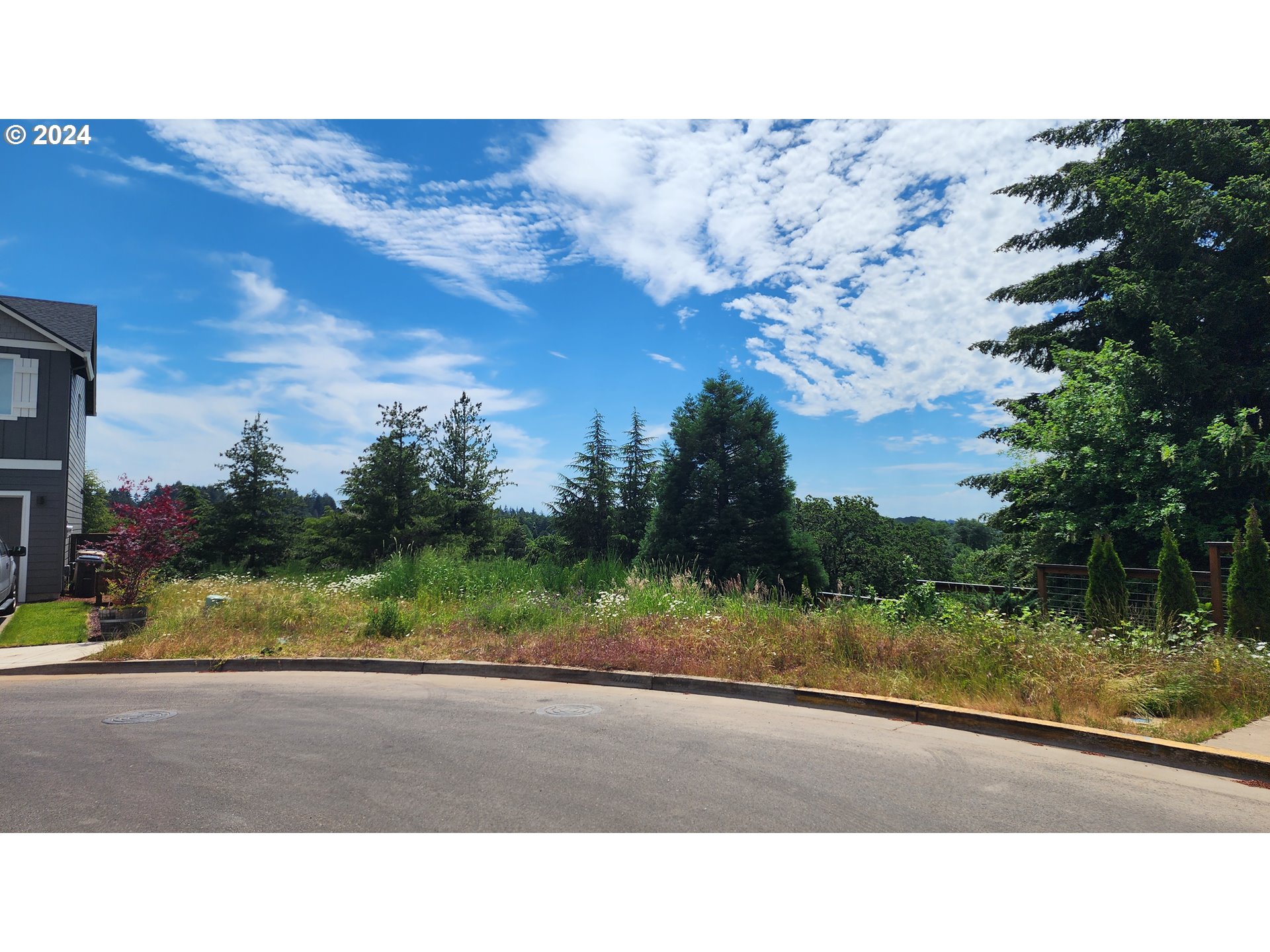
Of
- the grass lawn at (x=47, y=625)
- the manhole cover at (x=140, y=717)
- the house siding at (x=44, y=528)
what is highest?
the house siding at (x=44, y=528)

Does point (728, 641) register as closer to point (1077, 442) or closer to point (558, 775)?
point (558, 775)

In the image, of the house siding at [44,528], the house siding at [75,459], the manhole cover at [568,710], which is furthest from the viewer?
the house siding at [75,459]

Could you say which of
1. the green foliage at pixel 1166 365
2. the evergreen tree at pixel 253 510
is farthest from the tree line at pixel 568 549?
the green foliage at pixel 1166 365

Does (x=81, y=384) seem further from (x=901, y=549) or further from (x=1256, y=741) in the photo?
(x=901, y=549)

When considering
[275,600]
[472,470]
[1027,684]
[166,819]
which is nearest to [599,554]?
[472,470]

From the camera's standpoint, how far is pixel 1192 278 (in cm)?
1639

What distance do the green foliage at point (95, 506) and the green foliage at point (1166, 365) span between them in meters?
43.6

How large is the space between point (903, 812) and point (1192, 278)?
18.4 metres

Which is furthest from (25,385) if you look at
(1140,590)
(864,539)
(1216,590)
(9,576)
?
(864,539)

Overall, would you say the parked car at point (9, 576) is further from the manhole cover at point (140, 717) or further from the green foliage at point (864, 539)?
the green foliage at point (864, 539)

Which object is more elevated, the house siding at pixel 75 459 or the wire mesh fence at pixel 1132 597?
the house siding at pixel 75 459

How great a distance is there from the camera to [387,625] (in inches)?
433

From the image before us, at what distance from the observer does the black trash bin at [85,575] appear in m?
16.8

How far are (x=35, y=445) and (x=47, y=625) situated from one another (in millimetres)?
6752
